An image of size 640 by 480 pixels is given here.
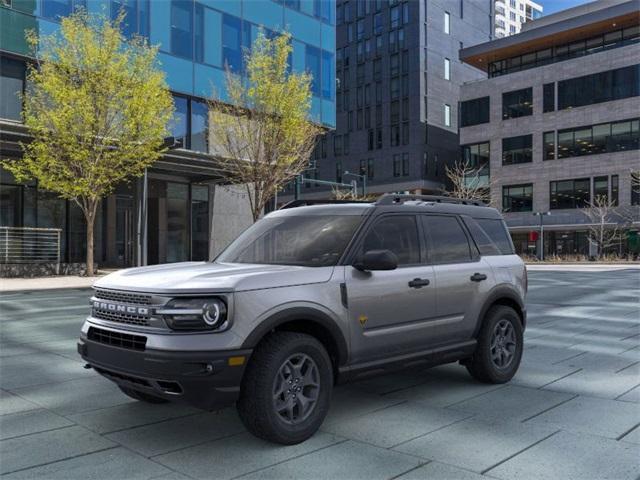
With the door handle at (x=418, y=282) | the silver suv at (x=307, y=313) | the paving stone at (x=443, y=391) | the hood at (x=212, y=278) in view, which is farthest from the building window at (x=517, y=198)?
the hood at (x=212, y=278)

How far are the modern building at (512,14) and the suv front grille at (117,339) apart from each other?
5213 inches

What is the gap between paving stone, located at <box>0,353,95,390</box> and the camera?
6379 millimetres

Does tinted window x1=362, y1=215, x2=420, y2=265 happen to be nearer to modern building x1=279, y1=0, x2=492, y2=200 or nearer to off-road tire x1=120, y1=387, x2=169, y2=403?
off-road tire x1=120, y1=387, x2=169, y2=403

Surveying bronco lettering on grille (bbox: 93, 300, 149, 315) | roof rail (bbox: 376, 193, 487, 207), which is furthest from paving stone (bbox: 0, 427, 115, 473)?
roof rail (bbox: 376, 193, 487, 207)

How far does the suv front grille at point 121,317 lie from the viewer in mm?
4230

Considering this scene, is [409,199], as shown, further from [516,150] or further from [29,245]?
[516,150]

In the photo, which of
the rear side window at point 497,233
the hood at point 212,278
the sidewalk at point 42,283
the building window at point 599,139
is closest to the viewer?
the hood at point 212,278

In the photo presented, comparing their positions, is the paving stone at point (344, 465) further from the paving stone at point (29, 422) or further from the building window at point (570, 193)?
the building window at point (570, 193)

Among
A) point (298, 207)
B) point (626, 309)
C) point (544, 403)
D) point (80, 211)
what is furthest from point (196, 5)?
point (544, 403)

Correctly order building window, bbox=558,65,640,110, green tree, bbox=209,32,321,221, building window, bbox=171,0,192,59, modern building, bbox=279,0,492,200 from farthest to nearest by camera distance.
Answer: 1. modern building, bbox=279,0,492,200
2. building window, bbox=558,65,640,110
3. building window, bbox=171,0,192,59
4. green tree, bbox=209,32,321,221

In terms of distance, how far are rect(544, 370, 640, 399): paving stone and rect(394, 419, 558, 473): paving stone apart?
148 centimetres

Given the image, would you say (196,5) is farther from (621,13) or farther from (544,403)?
(621,13)

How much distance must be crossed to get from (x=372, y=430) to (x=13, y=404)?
3.37 m

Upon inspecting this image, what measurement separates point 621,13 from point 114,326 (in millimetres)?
63208
